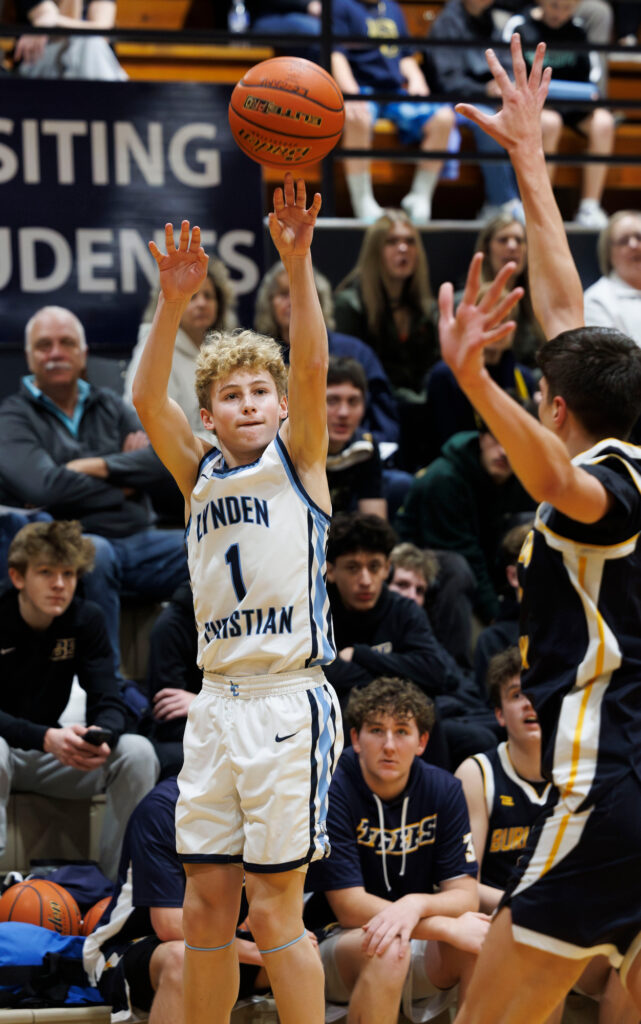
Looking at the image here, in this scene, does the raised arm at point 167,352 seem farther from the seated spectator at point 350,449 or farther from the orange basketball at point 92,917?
the seated spectator at point 350,449

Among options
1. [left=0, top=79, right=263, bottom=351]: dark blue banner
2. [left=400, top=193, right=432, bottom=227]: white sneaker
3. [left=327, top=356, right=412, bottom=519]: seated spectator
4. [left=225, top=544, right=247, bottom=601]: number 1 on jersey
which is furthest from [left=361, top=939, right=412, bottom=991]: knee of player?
[left=400, top=193, right=432, bottom=227]: white sneaker

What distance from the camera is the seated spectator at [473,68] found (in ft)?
29.9

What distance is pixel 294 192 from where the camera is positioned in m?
3.59

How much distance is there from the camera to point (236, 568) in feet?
11.5

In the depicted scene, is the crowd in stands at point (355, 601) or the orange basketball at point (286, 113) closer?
the orange basketball at point (286, 113)

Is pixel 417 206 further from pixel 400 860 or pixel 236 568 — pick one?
pixel 236 568

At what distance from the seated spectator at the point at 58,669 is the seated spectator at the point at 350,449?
1.44m

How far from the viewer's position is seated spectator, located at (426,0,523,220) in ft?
29.9

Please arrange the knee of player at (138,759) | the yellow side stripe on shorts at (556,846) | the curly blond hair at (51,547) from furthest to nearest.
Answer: the curly blond hair at (51,547) < the knee of player at (138,759) < the yellow side stripe on shorts at (556,846)

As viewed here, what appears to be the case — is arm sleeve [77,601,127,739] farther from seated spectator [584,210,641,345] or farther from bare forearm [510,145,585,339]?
seated spectator [584,210,641,345]

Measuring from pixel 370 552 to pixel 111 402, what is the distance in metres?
1.78

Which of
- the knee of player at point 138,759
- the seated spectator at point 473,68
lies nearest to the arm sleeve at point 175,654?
the knee of player at point 138,759

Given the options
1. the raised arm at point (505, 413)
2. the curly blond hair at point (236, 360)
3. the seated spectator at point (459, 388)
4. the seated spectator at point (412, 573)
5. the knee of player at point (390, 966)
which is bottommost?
the knee of player at point (390, 966)

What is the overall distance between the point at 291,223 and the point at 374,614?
94.7 inches
